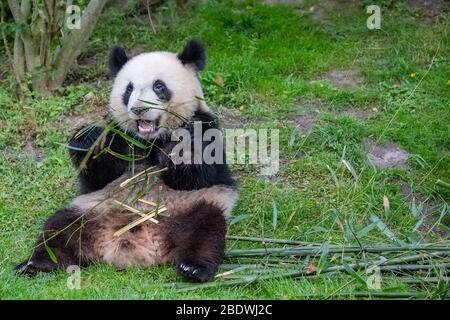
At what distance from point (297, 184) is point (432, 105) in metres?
1.68

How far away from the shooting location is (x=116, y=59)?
17.6 feet

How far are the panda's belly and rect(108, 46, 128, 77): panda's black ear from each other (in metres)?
0.82

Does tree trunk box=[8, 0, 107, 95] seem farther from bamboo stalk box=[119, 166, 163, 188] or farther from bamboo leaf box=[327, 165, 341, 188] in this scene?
bamboo leaf box=[327, 165, 341, 188]

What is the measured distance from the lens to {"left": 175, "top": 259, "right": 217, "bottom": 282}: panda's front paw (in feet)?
14.2

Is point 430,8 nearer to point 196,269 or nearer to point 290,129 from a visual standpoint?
point 290,129

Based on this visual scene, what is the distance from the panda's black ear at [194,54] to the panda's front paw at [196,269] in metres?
1.59

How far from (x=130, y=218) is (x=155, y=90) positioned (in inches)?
35.5

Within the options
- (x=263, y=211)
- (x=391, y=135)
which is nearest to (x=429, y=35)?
(x=391, y=135)

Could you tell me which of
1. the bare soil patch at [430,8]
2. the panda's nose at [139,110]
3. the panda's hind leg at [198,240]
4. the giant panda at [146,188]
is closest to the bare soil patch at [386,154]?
the giant panda at [146,188]

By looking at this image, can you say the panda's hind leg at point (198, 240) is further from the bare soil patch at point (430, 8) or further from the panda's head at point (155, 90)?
the bare soil patch at point (430, 8)

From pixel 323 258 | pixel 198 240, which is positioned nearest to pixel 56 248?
pixel 198 240

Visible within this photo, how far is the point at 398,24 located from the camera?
7.87 meters

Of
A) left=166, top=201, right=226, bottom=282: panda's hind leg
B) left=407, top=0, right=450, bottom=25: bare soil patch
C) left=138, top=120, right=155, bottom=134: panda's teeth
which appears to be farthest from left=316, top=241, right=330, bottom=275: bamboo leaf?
left=407, top=0, right=450, bottom=25: bare soil patch
